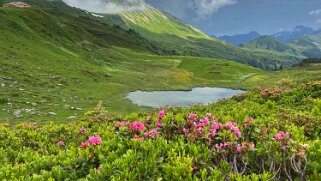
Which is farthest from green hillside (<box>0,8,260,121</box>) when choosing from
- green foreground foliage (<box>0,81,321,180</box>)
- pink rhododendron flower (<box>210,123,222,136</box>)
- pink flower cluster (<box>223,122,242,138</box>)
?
pink flower cluster (<box>223,122,242,138</box>)

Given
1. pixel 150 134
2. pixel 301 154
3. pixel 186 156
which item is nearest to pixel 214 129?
pixel 186 156

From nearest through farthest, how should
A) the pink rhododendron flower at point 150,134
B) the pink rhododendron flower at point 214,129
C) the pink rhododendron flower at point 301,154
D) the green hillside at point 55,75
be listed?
the pink rhododendron flower at point 301,154 < the pink rhododendron flower at point 214,129 < the pink rhododendron flower at point 150,134 < the green hillside at point 55,75

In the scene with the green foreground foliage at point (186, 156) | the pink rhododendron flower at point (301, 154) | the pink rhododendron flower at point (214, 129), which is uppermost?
the pink rhododendron flower at point (214, 129)

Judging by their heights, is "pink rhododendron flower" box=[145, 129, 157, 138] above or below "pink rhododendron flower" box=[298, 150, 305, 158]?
below

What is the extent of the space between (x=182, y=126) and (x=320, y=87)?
12.6 m

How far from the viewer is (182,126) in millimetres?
10109

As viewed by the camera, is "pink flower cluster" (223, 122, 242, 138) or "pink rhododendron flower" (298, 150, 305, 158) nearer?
"pink rhododendron flower" (298, 150, 305, 158)

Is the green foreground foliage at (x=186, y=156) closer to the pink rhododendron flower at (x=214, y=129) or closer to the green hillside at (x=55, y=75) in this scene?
the pink rhododendron flower at (x=214, y=129)

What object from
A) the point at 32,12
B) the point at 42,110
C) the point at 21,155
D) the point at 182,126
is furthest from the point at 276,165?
the point at 32,12

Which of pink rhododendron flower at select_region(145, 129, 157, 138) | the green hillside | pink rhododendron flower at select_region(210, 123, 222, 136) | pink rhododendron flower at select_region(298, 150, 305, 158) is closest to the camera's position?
pink rhododendron flower at select_region(298, 150, 305, 158)

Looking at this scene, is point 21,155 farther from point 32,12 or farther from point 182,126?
point 32,12

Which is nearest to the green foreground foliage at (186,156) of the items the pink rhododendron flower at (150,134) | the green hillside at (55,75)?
the pink rhododendron flower at (150,134)

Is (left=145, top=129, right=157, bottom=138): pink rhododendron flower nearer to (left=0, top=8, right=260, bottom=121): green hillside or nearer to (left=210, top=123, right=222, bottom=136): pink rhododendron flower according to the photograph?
(left=210, top=123, right=222, bottom=136): pink rhododendron flower

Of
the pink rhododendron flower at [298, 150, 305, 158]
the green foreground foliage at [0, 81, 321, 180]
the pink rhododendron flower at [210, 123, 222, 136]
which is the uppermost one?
the pink rhododendron flower at [210, 123, 222, 136]
